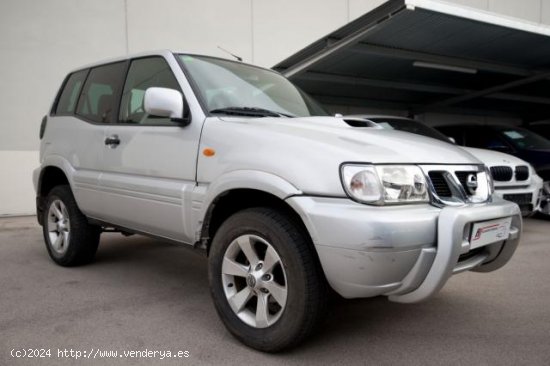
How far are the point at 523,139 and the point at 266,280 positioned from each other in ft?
22.4

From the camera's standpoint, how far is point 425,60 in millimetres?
8203

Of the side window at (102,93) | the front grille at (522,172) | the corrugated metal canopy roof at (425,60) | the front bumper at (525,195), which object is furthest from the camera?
the corrugated metal canopy roof at (425,60)

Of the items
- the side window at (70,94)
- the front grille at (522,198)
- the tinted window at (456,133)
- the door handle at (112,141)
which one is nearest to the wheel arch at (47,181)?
the side window at (70,94)

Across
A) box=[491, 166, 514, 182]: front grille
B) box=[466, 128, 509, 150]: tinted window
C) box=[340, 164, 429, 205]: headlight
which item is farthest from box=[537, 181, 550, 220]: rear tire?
box=[340, 164, 429, 205]: headlight

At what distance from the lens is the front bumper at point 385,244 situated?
2.13 m

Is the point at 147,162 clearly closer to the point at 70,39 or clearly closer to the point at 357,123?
the point at 357,123

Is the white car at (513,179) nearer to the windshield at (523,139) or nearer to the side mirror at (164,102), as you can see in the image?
the windshield at (523,139)

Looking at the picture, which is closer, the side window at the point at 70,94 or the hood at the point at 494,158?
the side window at the point at 70,94

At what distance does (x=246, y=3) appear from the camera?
9391 millimetres

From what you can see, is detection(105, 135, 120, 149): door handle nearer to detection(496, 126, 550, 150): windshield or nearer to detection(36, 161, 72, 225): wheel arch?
detection(36, 161, 72, 225): wheel arch

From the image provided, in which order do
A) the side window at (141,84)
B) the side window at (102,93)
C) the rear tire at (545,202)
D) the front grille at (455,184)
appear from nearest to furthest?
1. the front grille at (455,184)
2. the side window at (141,84)
3. the side window at (102,93)
4. the rear tire at (545,202)

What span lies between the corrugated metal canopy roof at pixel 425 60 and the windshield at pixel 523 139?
1.44 metres

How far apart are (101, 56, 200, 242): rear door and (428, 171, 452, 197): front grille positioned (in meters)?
1.44

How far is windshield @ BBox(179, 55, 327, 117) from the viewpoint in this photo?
3070 millimetres
